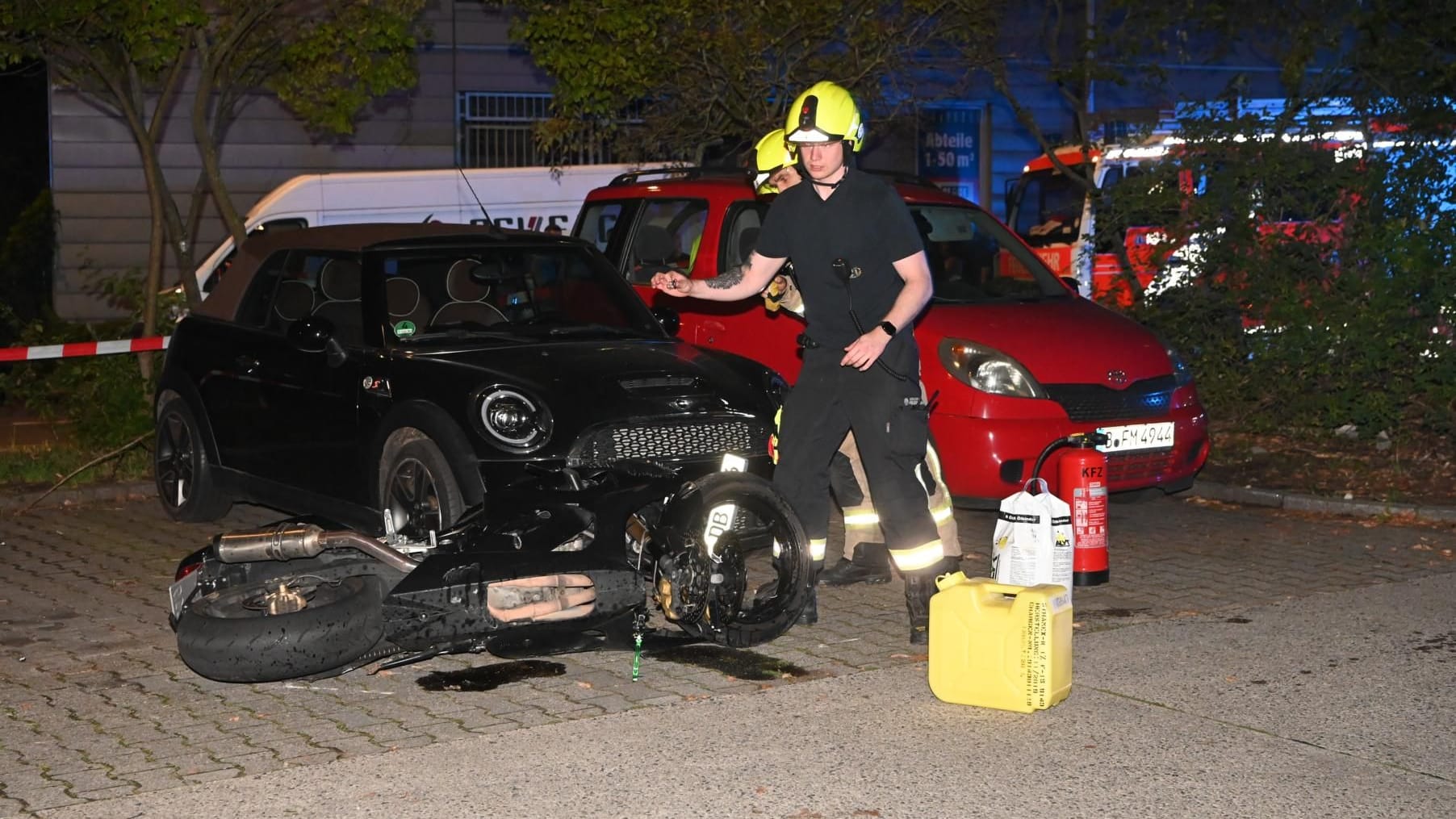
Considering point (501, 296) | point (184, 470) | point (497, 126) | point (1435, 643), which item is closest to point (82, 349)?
point (184, 470)

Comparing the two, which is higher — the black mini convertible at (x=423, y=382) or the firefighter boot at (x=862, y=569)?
the black mini convertible at (x=423, y=382)

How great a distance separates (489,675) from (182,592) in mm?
1171

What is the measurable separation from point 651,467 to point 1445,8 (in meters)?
7.77

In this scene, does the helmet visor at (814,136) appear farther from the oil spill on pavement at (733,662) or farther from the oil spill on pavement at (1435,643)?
the oil spill on pavement at (1435,643)

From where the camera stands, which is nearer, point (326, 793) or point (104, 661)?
point (326, 793)

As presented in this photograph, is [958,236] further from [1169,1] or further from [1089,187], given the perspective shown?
[1169,1]

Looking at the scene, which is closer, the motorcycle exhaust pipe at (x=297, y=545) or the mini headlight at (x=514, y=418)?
the motorcycle exhaust pipe at (x=297, y=545)

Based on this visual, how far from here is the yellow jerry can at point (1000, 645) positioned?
5914 mm

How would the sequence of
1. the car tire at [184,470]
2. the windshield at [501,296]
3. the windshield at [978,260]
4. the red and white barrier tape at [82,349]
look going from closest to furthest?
1. the windshield at [501,296]
2. the car tire at [184,470]
3. the windshield at [978,260]
4. the red and white barrier tape at [82,349]

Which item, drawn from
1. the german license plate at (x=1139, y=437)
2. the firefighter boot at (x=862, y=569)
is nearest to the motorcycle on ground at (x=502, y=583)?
the firefighter boot at (x=862, y=569)

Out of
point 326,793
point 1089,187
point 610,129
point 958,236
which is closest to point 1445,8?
point 1089,187

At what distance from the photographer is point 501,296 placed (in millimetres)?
8477

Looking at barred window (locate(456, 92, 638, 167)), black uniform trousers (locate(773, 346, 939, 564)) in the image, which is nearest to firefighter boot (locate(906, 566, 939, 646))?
black uniform trousers (locate(773, 346, 939, 564))

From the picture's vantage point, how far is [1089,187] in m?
13.2
